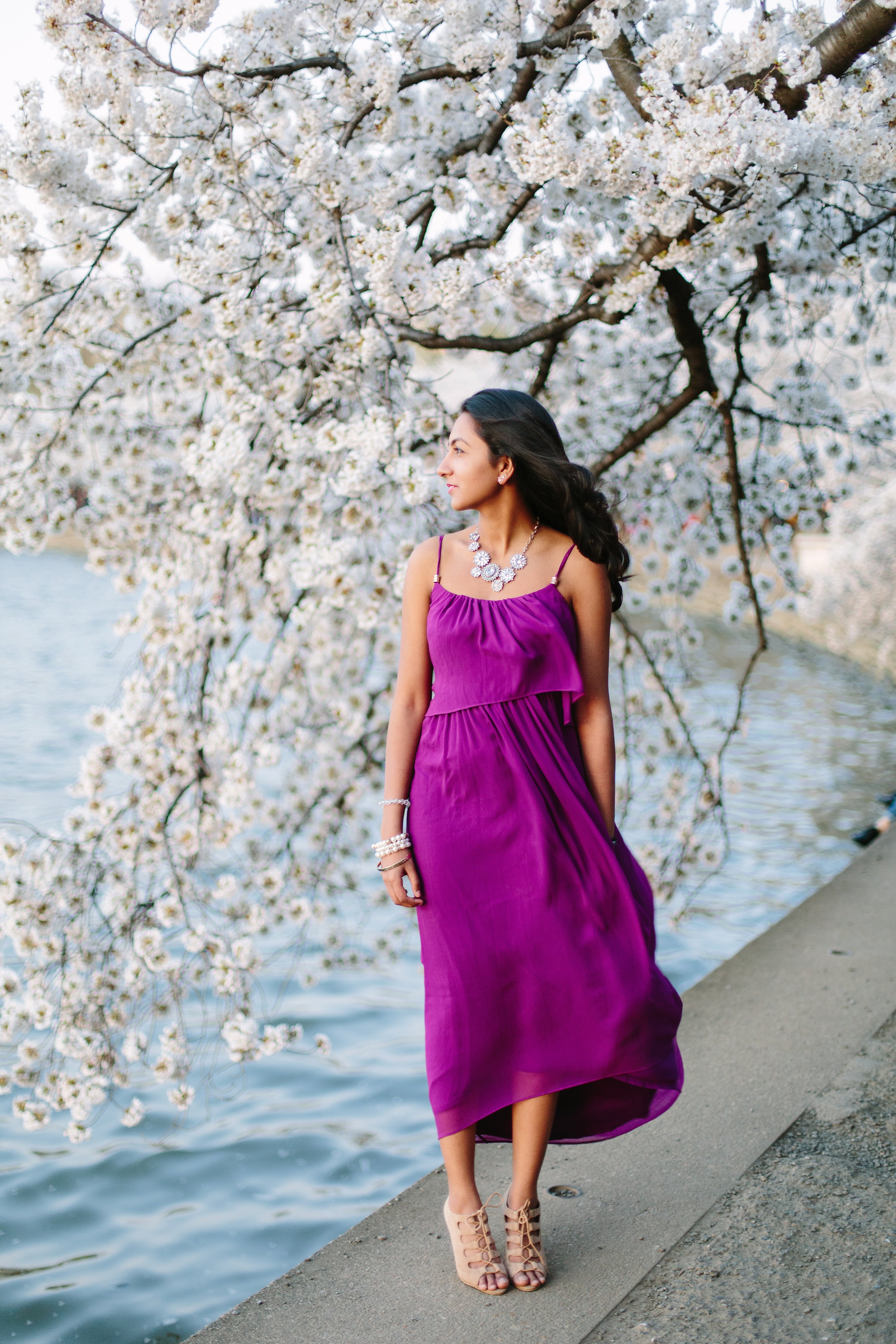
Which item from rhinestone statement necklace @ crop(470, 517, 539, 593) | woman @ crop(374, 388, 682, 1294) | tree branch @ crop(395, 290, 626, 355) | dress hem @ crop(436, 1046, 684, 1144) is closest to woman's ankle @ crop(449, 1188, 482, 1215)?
woman @ crop(374, 388, 682, 1294)

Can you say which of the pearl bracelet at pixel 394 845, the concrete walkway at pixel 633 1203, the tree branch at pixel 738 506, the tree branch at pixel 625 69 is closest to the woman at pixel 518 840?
the pearl bracelet at pixel 394 845

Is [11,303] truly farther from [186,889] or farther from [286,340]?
[186,889]

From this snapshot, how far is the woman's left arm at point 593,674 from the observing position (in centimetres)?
237

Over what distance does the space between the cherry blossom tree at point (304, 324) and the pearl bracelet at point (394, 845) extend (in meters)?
1.08

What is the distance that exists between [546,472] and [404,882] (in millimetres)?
852

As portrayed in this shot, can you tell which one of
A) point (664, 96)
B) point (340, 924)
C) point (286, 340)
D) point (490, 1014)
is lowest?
point (340, 924)

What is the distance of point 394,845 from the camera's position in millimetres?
2326

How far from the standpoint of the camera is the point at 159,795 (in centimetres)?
371

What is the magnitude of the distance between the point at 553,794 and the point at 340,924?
3.40m

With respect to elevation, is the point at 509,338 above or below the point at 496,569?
above

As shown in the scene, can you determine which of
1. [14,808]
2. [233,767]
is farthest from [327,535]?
[14,808]

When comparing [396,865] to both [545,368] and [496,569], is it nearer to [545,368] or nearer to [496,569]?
[496,569]

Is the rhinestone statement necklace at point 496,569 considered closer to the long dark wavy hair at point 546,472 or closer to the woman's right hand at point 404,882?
the long dark wavy hair at point 546,472

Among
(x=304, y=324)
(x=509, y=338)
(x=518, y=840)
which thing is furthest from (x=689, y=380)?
(x=518, y=840)
